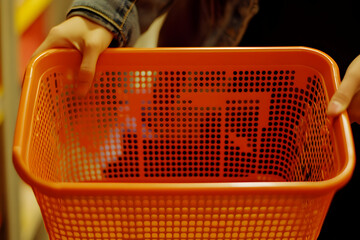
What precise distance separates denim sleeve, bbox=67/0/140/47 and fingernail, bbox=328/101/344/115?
0.36m

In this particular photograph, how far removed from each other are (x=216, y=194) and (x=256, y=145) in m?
0.37

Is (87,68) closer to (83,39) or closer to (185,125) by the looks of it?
(83,39)

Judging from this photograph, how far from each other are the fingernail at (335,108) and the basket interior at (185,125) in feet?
0.33

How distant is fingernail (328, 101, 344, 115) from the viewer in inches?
22.7

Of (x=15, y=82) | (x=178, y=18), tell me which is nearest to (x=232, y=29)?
(x=178, y=18)

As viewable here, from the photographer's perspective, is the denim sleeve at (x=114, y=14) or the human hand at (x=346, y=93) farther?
the denim sleeve at (x=114, y=14)

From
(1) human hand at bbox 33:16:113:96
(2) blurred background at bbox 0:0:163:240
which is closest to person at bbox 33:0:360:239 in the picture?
(1) human hand at bbox 33:16:113:96

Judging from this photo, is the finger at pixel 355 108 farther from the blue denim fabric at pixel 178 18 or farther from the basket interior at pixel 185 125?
the blue denim fabric at pixel 178 18

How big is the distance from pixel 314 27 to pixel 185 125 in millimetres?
330

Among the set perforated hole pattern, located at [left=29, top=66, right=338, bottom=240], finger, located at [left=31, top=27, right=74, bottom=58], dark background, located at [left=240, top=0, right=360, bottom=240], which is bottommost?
perforated hole pattern, located at [left=29, top=66, right=338, bottom=240]

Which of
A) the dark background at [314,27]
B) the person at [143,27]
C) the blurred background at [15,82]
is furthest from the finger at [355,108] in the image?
the blurred background at [15,82]

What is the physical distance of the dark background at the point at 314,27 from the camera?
826 mm

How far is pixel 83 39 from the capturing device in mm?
676

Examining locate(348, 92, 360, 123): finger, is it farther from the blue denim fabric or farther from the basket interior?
the blue denim fabric
